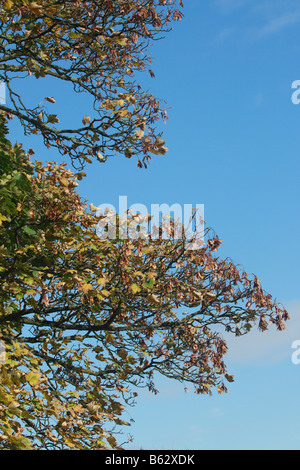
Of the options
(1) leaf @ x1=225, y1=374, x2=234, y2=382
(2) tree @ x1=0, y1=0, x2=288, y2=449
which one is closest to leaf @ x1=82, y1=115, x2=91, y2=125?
(2) tree @ x1=0, y1=0, x2=288, y2=449

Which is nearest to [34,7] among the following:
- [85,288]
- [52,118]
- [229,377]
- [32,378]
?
[52,118]

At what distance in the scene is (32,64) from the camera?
40.3 feet

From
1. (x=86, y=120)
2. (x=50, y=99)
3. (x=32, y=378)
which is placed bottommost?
(x=32, y=378)

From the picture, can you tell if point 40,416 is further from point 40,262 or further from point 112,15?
→ point 112,15

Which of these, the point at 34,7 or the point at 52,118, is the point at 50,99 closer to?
the point at 52,118

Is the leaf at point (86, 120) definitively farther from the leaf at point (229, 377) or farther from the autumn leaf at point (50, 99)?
the leaf at point (229, 377)


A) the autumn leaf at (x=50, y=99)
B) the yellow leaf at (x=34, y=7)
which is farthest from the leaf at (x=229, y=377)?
the yellow leaf at (x=34, y=7)

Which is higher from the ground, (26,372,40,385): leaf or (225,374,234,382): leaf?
(225,374,234,382): leaf

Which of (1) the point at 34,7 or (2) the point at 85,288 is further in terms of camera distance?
(2) the point at 85,288

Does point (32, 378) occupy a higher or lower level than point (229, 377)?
lower

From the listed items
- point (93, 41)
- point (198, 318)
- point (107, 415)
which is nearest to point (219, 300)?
point (198, 318)

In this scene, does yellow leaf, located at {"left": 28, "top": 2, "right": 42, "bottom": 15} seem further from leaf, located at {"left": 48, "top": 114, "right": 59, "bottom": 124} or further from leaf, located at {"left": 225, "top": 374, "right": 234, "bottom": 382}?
leaf, located at {"left": 225, "top": 374, "right": 234, "bottom": 382}

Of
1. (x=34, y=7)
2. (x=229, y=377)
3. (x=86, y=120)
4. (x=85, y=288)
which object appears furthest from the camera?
(x=229, y=377)
